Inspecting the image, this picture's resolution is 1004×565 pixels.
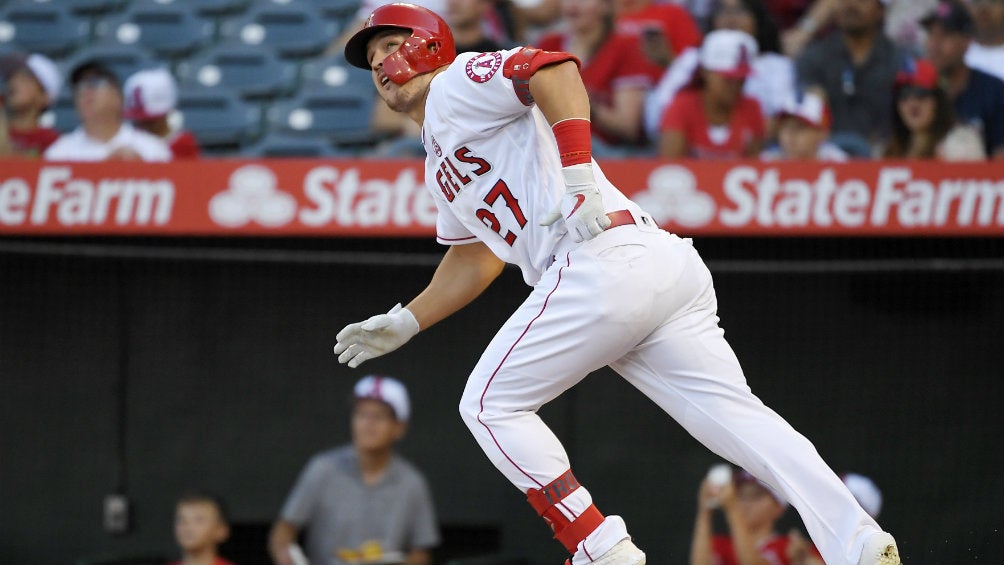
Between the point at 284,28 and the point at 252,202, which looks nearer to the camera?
the point at 252,202

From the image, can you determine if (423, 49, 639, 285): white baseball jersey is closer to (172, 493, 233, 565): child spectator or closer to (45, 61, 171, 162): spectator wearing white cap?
(172, 493, 233, 565): child spectator

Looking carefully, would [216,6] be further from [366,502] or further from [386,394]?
[366,502]

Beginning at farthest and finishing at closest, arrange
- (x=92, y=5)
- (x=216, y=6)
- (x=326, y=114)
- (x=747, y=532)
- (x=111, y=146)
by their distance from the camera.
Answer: (x=92, y=5) < (x=216, y=6) < (x=326, y=114) < (x=111, y=146) < (x=747, y=532)

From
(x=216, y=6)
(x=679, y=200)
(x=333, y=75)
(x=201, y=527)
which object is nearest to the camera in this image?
(x=201, y=527)

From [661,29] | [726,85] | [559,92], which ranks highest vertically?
Answer: [661,29]

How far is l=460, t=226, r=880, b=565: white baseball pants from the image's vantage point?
2.68 metres

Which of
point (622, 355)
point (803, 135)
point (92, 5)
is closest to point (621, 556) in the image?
point (622, 355)

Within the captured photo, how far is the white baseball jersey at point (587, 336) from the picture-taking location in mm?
2686

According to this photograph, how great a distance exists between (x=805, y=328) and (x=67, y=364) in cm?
327

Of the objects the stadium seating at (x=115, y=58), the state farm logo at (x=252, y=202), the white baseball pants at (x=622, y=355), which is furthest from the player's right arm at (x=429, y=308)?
the stadium seating at (x=115, y=58)

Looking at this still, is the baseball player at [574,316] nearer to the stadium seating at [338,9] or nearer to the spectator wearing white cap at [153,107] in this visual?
the spectator wearing white cap at [153,107]

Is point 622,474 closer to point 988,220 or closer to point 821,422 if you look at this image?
point 821,422

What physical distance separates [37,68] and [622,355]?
4337 millimetres

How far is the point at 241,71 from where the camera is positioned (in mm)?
→ 6688
